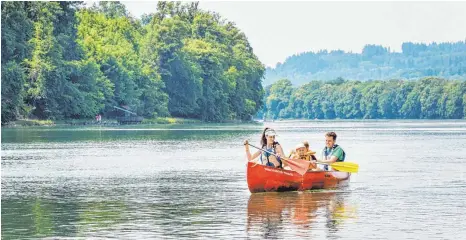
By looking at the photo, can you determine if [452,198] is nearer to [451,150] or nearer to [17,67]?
[451,150]

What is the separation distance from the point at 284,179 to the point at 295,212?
15.2 ft

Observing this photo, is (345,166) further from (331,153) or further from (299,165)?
(299,165)

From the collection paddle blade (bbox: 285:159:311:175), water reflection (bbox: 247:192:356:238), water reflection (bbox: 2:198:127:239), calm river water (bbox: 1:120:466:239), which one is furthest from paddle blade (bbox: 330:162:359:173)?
water reflection (bbox: 2:198:127:239)

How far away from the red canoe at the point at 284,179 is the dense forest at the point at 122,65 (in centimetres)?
6969

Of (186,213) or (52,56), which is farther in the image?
(52,56)

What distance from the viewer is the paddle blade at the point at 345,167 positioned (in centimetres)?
3338

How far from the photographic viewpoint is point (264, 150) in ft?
103

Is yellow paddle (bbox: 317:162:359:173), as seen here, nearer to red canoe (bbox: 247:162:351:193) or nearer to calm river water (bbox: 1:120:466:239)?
red canoe (bbox: 247:162:351:193)

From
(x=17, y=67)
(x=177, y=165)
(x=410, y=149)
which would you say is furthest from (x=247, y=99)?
(x=177, y=165)

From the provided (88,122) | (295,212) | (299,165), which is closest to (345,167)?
(299,165)

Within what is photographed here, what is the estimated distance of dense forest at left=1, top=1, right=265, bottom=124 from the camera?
11138 centimetres

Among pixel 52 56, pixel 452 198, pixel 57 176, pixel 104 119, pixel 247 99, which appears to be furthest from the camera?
pixel 247 99

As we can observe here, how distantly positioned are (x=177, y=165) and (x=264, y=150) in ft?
56.4

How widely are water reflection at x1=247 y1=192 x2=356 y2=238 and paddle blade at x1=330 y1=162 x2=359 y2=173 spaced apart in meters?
0.98
